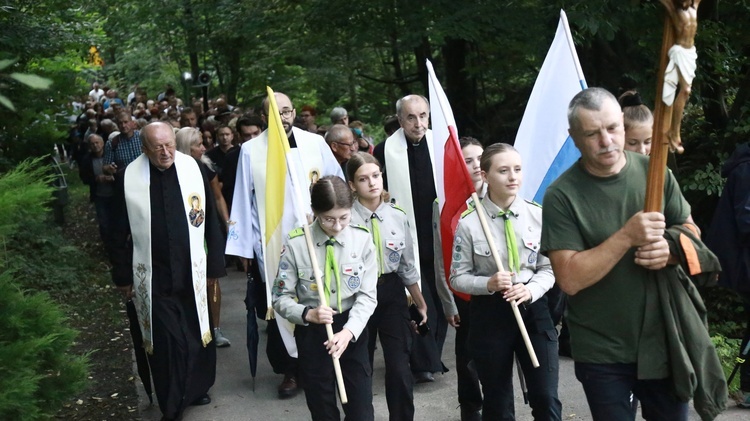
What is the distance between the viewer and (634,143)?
607 centimetres

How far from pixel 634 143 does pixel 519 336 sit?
1399mm

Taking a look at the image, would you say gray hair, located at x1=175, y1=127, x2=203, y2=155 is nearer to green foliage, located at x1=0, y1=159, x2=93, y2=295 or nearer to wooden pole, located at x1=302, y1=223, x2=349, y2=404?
green foliage, located at x1=0, y1=159, x2=93, y2=295

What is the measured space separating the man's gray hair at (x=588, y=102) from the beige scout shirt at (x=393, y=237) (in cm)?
268

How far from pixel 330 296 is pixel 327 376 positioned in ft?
1.48

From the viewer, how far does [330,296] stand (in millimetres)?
5828

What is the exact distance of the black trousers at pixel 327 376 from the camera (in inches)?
228

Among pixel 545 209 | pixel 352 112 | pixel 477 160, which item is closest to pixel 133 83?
pixel 352 112

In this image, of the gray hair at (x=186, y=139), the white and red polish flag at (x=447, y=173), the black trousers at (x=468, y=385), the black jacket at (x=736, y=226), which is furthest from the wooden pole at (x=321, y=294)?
the gray hair at (x=186, y=139)

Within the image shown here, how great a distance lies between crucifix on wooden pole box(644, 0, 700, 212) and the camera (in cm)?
369

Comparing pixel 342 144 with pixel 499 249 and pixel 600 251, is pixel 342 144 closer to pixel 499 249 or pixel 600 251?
pixel 499 249

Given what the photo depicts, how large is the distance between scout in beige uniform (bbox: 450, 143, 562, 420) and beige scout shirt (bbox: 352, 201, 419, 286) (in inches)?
38.9

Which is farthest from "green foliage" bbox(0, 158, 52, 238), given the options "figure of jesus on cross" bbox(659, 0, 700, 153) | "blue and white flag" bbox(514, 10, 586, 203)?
"figure of jesus on cross" bbox(659, 0, 700, 153)

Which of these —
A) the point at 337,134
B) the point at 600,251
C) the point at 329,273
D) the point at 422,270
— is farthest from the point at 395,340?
the point at 337,134

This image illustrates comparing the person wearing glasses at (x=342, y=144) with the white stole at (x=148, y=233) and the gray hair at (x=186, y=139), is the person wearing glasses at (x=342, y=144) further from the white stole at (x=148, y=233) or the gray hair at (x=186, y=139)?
the white stole at (x=148, y=233)
